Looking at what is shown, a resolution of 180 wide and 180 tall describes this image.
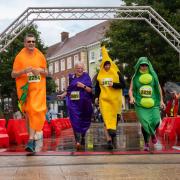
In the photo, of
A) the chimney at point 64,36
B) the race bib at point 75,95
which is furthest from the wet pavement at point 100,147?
the chimney at point 64,36

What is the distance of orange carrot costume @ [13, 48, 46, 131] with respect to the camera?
8500mm

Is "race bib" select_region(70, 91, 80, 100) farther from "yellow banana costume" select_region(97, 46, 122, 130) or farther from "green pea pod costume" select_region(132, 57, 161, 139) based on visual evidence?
"green pea pod costume" select_region(132, 57, 161, 139)

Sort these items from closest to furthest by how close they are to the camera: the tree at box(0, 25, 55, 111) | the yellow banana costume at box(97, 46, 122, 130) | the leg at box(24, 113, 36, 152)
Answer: the leg at box(24, 113, 36, 152)
the yellow banana costume at box(97, 46, 122, 130)
the tree at box(0, 25, 55, 111)

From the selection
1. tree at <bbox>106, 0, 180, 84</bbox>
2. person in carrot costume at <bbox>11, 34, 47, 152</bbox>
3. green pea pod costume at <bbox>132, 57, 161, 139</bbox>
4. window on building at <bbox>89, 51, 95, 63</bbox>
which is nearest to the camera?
person in carrot costume at <bbox>11, 34, 47, 152</bbox>

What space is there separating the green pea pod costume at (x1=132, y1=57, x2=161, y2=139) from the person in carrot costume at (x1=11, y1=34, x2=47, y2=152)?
1.84m

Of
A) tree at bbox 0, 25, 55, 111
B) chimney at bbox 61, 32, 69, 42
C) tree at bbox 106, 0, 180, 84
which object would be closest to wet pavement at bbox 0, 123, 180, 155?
tree at bbox 106, 0, 180, 84

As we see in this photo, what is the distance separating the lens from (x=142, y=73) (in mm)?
9250

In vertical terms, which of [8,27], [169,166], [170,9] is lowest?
[169,166]

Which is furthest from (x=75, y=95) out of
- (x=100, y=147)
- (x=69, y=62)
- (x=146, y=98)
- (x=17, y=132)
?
(x=69, y=62)

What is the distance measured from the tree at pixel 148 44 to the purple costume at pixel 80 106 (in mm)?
24821

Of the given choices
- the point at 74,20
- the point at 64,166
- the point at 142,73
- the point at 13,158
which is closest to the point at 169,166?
the point at 64,166

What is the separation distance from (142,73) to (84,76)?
140 cm

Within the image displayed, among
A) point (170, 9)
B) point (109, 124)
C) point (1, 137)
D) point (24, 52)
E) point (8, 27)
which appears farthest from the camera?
point (170, 9)

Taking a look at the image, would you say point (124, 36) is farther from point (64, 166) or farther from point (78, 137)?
point (64, 166)
